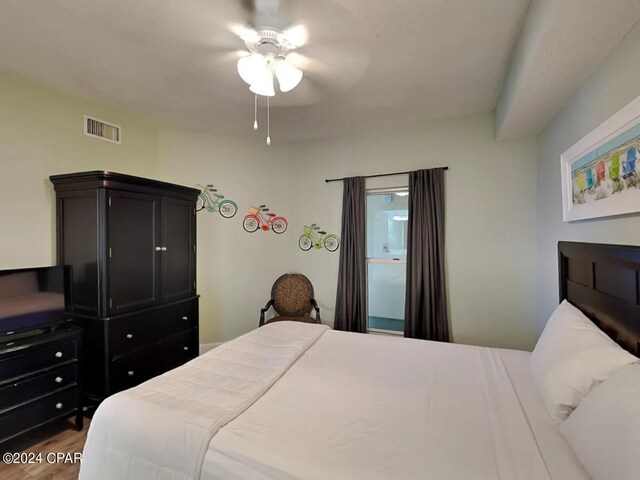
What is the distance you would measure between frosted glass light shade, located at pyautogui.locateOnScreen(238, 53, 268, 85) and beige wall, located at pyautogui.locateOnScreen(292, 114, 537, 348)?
6.31 feet

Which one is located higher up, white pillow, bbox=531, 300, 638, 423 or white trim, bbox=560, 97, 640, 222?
white trim, bbox=560, 97, 640, 222

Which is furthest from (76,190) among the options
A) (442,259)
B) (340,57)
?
(442,259)

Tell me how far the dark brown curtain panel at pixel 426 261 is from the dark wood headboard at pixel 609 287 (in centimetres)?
122

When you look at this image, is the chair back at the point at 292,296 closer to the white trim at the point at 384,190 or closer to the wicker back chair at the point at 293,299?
the wicker back chair at the point at 293,299

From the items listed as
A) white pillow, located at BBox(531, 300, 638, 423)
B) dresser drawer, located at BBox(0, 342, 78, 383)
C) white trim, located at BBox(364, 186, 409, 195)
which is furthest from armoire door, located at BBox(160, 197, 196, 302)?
white pillow, located at BBox(531, 300, 638, 423)

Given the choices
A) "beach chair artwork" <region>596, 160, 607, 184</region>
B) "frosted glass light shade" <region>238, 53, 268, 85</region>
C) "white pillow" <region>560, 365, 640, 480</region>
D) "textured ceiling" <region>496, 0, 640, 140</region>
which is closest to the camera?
"white pillow" <region>560, 365, 640, 480</region>

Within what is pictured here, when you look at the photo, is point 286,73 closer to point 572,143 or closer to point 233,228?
point 572,143

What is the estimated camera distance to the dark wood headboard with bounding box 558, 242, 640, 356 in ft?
4.20

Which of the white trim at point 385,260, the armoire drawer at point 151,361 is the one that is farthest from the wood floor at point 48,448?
the white trim at point 385,260

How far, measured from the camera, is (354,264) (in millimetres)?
3496

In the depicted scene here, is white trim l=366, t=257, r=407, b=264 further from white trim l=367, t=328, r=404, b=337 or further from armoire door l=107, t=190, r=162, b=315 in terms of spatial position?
armoire door l=107, t=190, r=162, b=315

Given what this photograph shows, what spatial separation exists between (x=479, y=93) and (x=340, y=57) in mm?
1309

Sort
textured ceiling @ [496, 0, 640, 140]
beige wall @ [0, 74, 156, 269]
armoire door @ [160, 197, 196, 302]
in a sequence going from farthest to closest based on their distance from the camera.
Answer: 1. armoire door @ [160, 197, 196, 302]
2. beige wall @ [0, 74, 156, 269]
3. textured ceiling @ [496, 0, 640, 140]

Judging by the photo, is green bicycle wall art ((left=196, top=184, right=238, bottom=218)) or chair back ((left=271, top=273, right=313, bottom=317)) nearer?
green bicycle wall art ((left=196, top=184, right=238, bottom=218))
